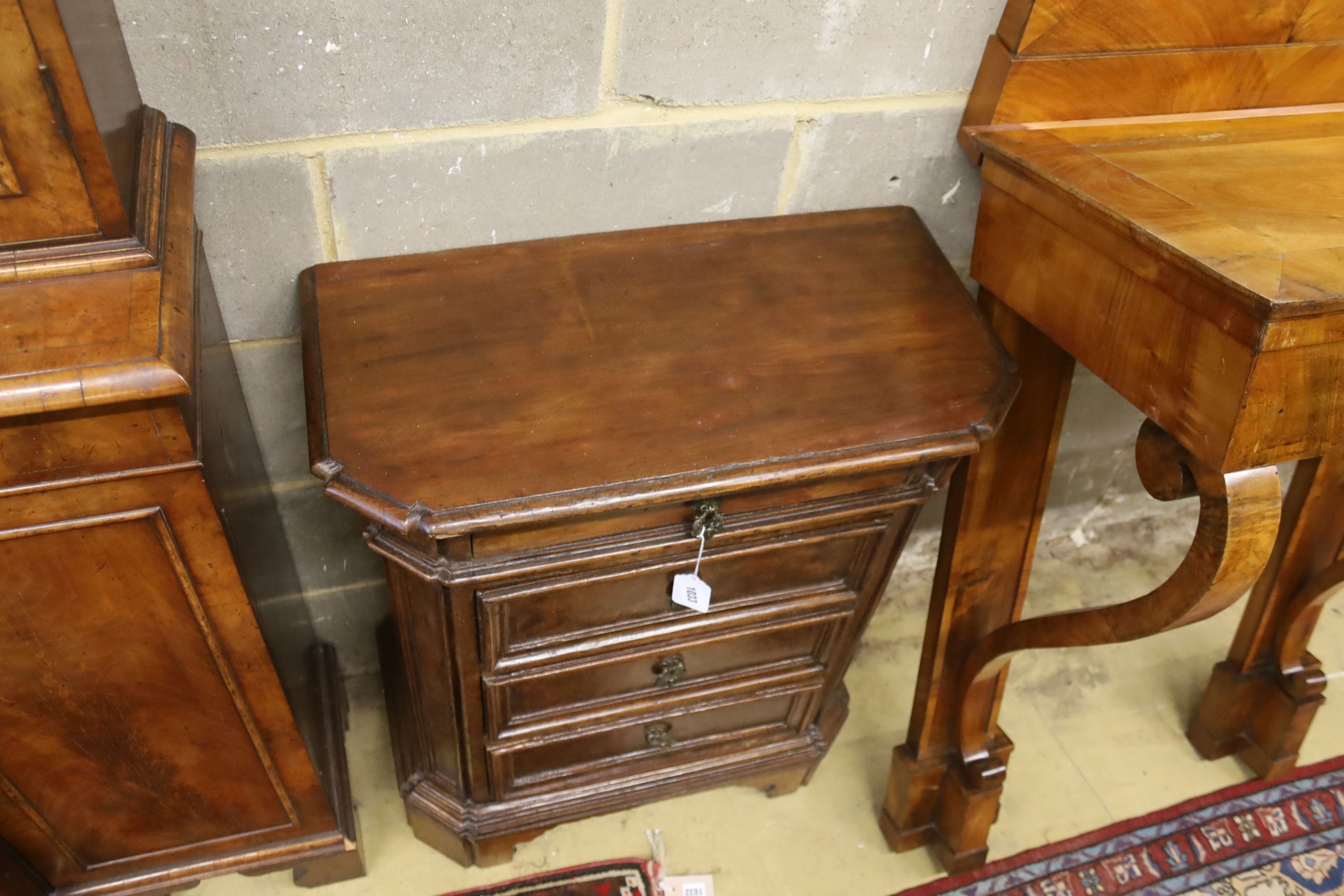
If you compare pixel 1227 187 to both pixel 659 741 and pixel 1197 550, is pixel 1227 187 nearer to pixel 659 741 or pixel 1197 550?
pixel 1197 550

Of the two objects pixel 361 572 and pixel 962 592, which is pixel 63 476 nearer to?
pixel 361 572

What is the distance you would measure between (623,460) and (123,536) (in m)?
0.48

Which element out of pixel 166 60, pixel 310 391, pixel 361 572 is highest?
pixel 166 60

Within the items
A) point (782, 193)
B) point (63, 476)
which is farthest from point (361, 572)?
point (782, 193)

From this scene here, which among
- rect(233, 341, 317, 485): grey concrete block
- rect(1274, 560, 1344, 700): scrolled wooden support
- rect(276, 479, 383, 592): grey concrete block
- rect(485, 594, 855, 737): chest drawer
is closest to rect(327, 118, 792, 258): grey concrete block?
rect(233, 341, 317, 485): grey concrete block

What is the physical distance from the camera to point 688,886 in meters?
1.50

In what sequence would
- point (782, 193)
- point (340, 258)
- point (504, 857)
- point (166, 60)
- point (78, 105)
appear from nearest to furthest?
point (78, 105) < point (166, 60) < point (340, 258) < point (782, 193) < point (504, 857)

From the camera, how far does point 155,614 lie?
38.8 inches

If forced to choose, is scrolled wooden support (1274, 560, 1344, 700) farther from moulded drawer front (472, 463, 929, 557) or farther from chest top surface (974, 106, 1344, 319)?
moulded drawer front (472, 463, 929, 557)

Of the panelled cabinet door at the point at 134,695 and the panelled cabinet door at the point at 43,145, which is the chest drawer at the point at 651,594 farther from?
the panelled cabinet door at the point at 43,145

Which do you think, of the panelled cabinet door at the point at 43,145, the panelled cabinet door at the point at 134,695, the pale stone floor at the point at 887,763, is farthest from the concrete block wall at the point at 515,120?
the pale stone floor at the point at 887,763

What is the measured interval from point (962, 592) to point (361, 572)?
0.96 m

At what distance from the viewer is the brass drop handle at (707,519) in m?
1.02

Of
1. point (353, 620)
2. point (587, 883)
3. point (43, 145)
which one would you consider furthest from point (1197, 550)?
point (353, 620)
